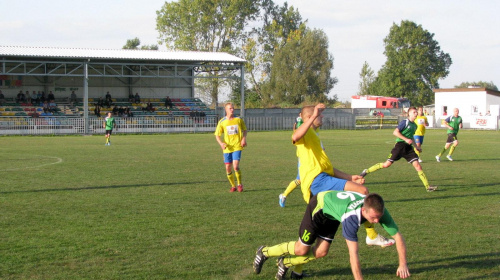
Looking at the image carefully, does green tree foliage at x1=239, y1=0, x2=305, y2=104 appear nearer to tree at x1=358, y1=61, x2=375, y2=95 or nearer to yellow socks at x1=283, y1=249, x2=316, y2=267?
tree at x1=358, y1=61, x2=375, y2=95

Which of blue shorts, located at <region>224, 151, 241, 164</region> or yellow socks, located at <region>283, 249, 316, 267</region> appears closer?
yellow socks, located at <region>283, 249, 316, 267</region>

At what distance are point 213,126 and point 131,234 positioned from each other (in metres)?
36.1

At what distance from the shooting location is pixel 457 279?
229 inches

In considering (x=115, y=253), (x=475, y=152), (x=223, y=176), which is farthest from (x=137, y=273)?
(x=475, y=152)

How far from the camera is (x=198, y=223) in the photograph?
8.58 m

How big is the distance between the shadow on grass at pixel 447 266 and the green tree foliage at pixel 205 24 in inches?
2561

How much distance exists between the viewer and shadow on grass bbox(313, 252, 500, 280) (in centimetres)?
605

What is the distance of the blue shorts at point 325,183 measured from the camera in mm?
6043

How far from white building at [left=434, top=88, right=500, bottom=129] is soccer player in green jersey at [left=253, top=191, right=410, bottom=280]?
48317 mm

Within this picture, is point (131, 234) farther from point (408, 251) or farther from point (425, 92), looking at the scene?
point (425, 92)

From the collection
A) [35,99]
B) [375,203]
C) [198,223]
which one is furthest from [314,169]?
[35,99]

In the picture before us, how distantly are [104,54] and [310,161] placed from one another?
41234 mm

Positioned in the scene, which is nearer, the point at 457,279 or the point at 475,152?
the point at 457,279

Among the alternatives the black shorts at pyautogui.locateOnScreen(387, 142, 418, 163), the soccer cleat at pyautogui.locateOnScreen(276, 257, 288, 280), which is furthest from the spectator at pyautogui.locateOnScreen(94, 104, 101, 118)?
the soccer cleat at pyautogui.locateOnScreen(276, 257, 288, 280)
